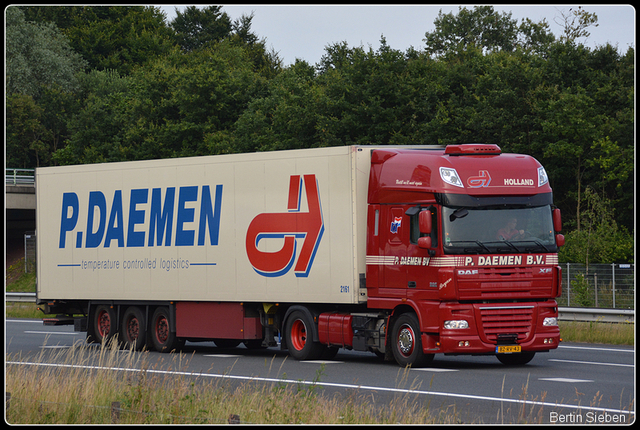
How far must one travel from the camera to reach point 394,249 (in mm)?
15648

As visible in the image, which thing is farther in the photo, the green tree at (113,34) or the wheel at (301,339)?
the green tree at (113,34)

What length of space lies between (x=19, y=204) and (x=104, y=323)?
34075mm

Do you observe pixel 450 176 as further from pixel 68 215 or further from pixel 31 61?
pixel 31 61

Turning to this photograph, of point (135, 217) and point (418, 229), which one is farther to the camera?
point (135, 217)

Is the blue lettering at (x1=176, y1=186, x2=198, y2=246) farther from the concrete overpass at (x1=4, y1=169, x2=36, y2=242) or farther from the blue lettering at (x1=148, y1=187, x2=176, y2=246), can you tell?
the concrete overpass at (x1=4, y1=169, x2=36, y2=242)

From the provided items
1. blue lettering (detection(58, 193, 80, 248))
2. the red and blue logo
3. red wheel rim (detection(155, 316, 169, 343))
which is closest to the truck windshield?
the red and blue logo

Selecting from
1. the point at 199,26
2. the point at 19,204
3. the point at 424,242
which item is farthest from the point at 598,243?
the point at 199,26

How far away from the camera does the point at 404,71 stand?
43.2 m

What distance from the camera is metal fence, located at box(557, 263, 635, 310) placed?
28.1 meters

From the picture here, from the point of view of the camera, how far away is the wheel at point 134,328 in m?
19.6

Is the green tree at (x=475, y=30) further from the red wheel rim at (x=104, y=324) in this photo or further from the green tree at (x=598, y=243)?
the red wheel rim at (x=104, y=324)

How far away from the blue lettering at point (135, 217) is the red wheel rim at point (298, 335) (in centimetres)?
402

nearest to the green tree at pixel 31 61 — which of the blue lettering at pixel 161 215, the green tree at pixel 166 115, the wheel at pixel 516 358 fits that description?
the green tree at pixel 166 115

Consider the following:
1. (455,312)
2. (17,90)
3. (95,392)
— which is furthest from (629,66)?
(17,90)
